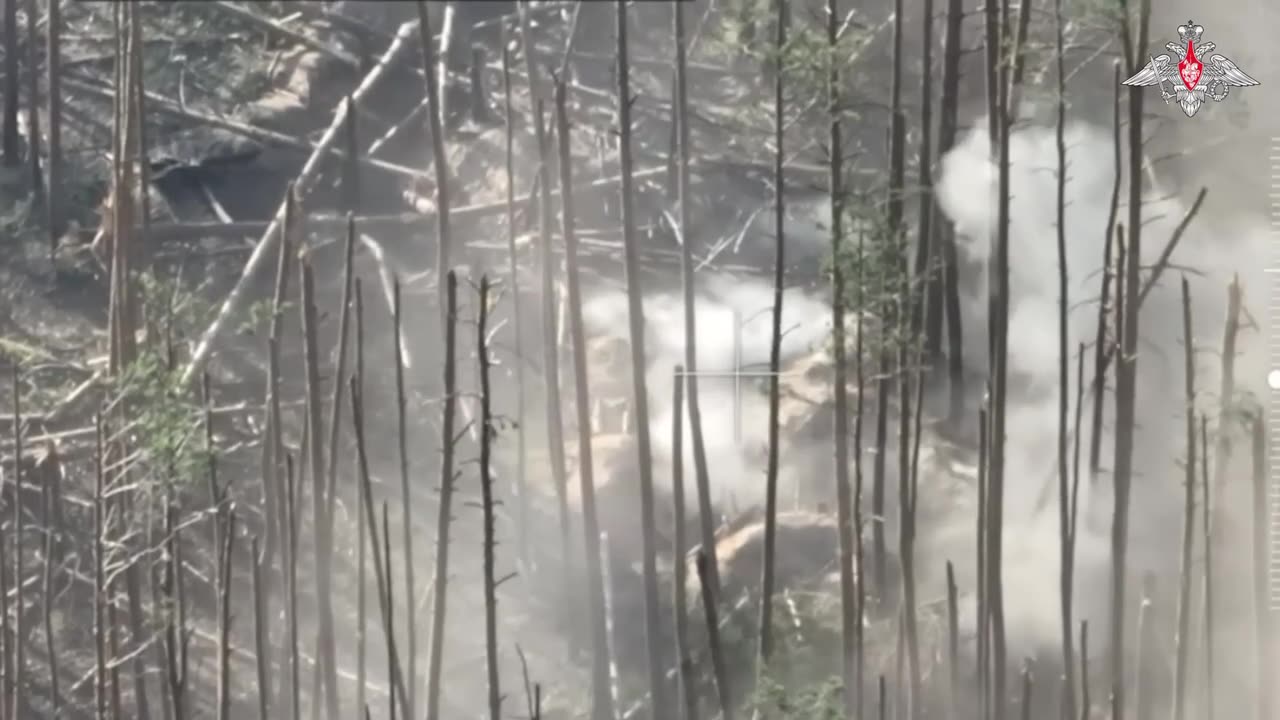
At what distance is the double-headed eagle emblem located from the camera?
2008 millimetres

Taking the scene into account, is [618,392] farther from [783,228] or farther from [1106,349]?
[1106,349]

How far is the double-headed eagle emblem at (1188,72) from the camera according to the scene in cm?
201

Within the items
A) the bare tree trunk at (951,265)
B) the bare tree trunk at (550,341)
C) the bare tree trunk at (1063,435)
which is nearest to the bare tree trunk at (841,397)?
the bare tree trunk at (951,265)

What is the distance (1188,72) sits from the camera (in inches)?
79.6

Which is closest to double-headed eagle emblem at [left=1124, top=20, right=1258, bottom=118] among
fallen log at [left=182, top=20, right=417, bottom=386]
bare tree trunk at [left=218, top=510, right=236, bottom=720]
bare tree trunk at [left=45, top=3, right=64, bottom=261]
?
fallen log at [left=182, top=20, right=417, bottom=386]

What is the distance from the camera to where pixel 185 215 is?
6.81ft

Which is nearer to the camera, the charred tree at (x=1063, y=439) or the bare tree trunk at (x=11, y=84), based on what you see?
the charred tree at (x=1063, y=439)

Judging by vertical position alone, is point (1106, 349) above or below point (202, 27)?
below

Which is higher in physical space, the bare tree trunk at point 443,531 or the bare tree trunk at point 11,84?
the bare tree trunk at point 11,84

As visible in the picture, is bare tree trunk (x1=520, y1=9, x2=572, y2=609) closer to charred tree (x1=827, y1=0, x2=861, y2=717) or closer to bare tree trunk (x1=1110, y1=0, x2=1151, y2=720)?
charred tree (x1=827, y1=0, x2=861, y2=717)

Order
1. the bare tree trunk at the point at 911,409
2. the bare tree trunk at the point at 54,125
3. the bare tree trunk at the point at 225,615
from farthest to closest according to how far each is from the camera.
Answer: the bare tree trunk at the point at 54,125, the bare tree trunk at the point at 911,409, the bare tree trunk at the point at 225,615

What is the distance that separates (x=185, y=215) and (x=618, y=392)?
624mm

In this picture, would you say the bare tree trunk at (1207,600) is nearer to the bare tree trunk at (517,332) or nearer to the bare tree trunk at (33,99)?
the bare tree trunk at (517,332)

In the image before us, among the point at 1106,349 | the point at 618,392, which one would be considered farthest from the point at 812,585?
the point at 1106,349
